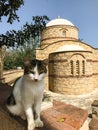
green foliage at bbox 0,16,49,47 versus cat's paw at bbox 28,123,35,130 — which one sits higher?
green foliage at bbox 0,16,49,47

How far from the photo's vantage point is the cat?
185 cm

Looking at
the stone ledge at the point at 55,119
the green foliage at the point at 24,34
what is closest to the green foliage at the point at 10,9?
the green foliage at the point at 24,34

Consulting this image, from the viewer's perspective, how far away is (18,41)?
4.60m

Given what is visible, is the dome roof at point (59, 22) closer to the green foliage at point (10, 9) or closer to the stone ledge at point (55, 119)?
the green foliage at point (10, 9)

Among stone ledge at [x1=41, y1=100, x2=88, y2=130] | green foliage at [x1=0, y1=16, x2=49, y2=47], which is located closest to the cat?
stone ledge at [x1=41, y1=100, x2=88, y2=130]

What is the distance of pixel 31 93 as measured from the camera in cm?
186

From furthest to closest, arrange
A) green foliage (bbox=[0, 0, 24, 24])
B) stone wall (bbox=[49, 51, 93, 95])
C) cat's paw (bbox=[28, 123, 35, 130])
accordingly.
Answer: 1. stone wall (bbox=[49, 51, 93, 95])
2. green foliage (bbox=[0, 0, 24, 24])
3. cat's paw (bbox=[28, 123, 35, 130])

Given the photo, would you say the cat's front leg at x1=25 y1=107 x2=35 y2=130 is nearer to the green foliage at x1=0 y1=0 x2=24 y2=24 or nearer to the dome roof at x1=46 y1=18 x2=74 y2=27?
the green foliage at x1=0 y1=0 x2=24 y2=24

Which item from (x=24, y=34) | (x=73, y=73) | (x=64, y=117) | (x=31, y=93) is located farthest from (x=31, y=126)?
(x=73, y=73)

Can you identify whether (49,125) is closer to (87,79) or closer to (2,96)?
(2,96)

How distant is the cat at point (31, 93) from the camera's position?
185cm

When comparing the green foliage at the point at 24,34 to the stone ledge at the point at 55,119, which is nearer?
the stone ledge at the point at 55,119

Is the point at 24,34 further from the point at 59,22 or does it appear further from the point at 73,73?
the point at 59,22

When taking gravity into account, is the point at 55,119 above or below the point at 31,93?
below
